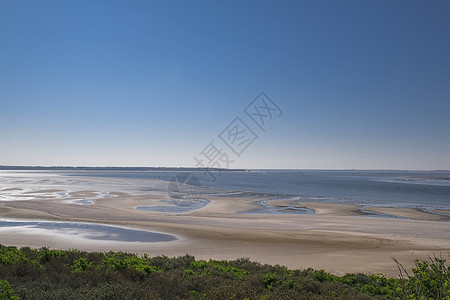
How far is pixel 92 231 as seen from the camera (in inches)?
899

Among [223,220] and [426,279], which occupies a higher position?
[426,279]

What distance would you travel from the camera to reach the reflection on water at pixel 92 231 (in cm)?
2075

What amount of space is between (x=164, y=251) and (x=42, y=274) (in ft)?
31.6

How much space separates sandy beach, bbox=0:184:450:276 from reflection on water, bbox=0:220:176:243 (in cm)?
102

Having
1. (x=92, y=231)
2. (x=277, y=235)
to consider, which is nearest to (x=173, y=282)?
(x=277, y=235)

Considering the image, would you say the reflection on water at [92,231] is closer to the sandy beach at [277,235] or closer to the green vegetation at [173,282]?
the sandy beach at [277,235]

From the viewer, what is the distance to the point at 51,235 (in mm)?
21047

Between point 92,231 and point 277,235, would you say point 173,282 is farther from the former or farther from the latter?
point 92,231

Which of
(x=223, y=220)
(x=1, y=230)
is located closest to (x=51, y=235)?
(x=1, y=230)

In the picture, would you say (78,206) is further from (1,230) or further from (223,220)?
(223,220)

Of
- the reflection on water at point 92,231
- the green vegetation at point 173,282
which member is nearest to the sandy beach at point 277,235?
the reflection on water at point 92,231

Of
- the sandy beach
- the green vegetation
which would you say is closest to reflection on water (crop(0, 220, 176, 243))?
the sandy beach

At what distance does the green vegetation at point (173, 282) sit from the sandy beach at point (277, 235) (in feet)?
11.1

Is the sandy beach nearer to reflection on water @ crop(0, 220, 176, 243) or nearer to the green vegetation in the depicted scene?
reflection on water @ crop(0, 220, 176, 243)
